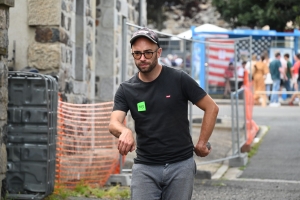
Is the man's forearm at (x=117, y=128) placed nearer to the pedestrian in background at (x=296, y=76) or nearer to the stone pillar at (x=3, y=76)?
the stone pillar at (x=3, y=76)

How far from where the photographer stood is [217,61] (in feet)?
52.1

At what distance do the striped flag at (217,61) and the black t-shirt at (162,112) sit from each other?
9.98m

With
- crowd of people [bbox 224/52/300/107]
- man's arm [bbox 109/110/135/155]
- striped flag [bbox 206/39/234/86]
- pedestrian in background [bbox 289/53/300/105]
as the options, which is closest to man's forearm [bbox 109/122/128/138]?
man's arm [bbox 109/110/135/155]

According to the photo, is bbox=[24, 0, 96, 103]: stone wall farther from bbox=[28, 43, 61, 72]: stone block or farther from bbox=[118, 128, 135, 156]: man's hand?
bbox=[118, 128, 135, 156]: man's hand

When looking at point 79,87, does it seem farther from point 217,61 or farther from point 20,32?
point 217,61

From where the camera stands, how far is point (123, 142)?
4.96 metres

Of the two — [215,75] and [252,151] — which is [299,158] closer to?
[252,151]

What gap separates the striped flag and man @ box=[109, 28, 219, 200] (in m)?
9.98

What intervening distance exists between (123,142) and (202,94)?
77 centimetres

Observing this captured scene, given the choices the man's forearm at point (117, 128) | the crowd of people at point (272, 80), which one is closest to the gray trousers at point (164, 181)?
the man's forearm at point (117, 128)

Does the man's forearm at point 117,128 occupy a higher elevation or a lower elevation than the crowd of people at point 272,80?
lower

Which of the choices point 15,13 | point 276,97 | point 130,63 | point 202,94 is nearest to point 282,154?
point 130,63

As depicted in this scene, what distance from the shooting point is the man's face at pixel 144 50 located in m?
5.30

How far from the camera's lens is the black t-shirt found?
17.6ft
